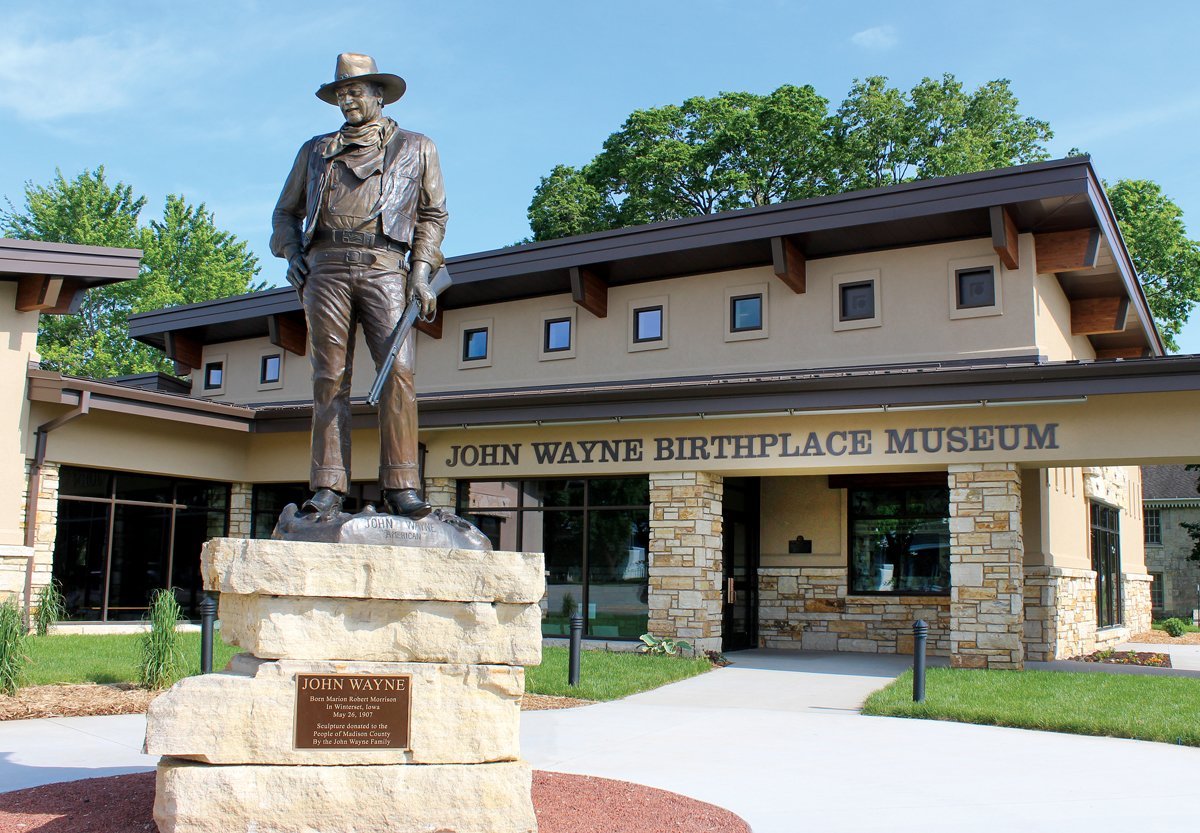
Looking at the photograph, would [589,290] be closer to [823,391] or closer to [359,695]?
[823,391]

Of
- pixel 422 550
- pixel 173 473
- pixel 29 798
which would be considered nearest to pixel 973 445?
pixel 422 550

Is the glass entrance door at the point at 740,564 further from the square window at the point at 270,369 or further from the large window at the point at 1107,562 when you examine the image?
the square window at the point at 270,369

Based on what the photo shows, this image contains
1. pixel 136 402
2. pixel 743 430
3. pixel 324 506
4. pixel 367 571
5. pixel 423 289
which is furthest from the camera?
pixel 136 402

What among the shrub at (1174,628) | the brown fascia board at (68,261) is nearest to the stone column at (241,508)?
the brown fascia board at (68,261)

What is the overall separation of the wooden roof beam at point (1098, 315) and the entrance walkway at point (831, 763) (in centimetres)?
1169

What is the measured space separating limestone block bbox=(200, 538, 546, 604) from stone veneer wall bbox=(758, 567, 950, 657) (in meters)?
13.6

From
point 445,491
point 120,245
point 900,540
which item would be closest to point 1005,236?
point 900,540

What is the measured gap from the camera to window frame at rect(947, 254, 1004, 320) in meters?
16.8

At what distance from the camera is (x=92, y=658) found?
13.6 meters

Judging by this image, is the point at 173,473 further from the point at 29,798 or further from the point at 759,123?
the point at 759,123

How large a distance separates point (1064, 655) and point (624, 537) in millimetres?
7595

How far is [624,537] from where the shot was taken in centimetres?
1780

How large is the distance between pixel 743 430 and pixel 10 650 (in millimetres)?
10330

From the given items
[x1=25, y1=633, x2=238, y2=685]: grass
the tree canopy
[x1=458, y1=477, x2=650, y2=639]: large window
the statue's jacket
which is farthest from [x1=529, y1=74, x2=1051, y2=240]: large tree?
the statue's jacket
